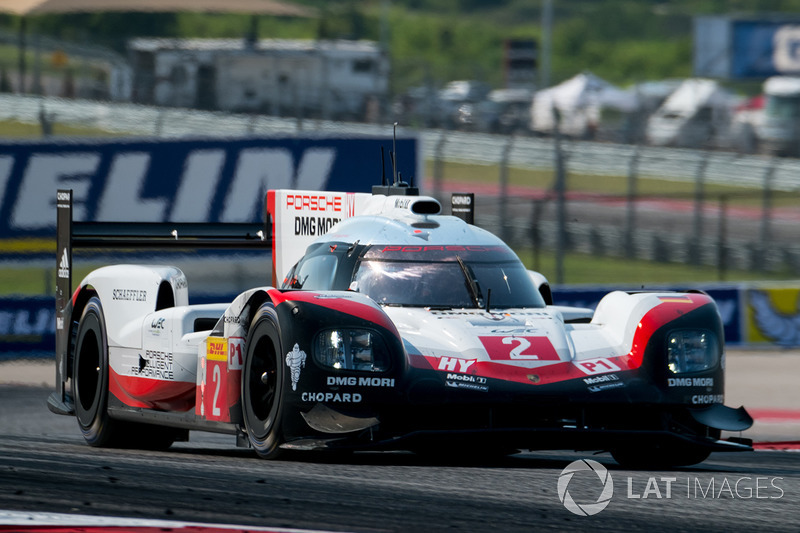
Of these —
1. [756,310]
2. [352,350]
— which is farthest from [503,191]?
[352,350]

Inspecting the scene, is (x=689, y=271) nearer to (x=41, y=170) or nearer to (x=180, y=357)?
(x=41, y=170)

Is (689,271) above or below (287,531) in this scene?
below

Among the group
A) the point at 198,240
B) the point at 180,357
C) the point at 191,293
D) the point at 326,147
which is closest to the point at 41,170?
the point at 191,293

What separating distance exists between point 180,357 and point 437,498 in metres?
2.92

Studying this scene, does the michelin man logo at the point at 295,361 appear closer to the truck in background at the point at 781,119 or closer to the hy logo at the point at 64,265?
the hy logo at the point at 64,265

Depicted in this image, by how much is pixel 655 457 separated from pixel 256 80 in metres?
20.3

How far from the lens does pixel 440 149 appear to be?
21.0 meters

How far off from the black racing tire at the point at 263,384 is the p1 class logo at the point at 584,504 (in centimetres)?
146

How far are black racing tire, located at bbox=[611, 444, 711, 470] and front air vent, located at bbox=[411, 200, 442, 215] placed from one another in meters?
1.87

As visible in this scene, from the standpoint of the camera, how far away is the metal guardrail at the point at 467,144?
80.6ft

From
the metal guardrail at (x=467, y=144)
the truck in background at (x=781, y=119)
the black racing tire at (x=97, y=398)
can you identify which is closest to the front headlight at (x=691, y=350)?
the black racing tire at (x=97, y=398)

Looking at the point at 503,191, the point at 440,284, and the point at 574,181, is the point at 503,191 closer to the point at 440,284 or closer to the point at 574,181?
the point at 574,181

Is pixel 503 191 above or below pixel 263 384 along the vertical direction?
below

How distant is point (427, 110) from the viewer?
95.3 feet
